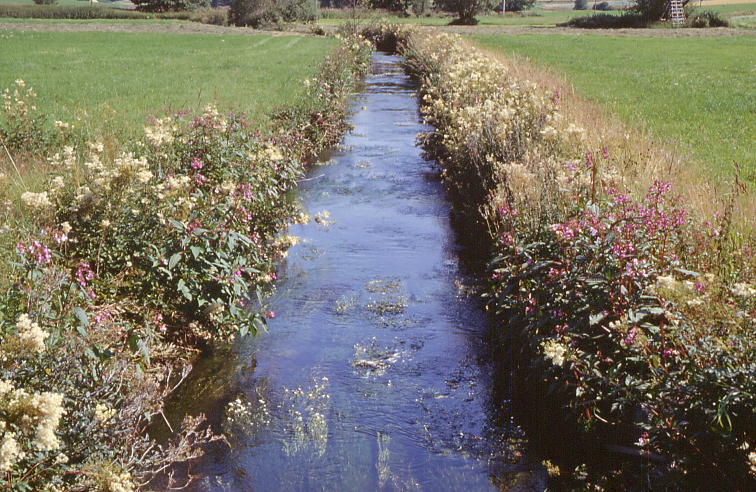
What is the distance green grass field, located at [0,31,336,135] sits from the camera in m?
13.3

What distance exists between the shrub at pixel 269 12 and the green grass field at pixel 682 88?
23878 mm

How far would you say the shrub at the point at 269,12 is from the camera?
52.2 metres

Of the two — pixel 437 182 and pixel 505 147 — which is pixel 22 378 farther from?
pixel 437 182

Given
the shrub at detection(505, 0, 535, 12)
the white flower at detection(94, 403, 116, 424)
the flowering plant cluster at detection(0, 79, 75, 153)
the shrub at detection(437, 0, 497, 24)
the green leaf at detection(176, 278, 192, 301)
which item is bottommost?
the white flower at detection(94, 403, 116, 424)

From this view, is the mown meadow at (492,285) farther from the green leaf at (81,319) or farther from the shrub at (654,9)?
the shrub at (654,9)

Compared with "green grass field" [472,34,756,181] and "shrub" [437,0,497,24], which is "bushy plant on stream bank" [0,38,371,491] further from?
"shrub" [437,0,497,24]

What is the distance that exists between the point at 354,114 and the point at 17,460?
16.1 metres

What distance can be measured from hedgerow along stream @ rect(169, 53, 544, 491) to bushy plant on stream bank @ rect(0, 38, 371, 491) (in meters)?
0.36

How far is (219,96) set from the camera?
15.5 meters

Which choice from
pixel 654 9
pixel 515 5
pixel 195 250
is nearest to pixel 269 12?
pixel 654 9

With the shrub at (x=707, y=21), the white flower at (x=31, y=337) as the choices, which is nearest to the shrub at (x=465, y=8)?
the shrub at (x=707, y=21)

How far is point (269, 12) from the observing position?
52.5m

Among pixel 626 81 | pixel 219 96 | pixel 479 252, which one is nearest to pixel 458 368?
pixel 479 252

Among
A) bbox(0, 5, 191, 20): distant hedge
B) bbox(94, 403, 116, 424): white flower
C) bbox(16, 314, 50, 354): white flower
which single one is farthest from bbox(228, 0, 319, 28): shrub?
bbox(16, 314, 50, 354): white flower
